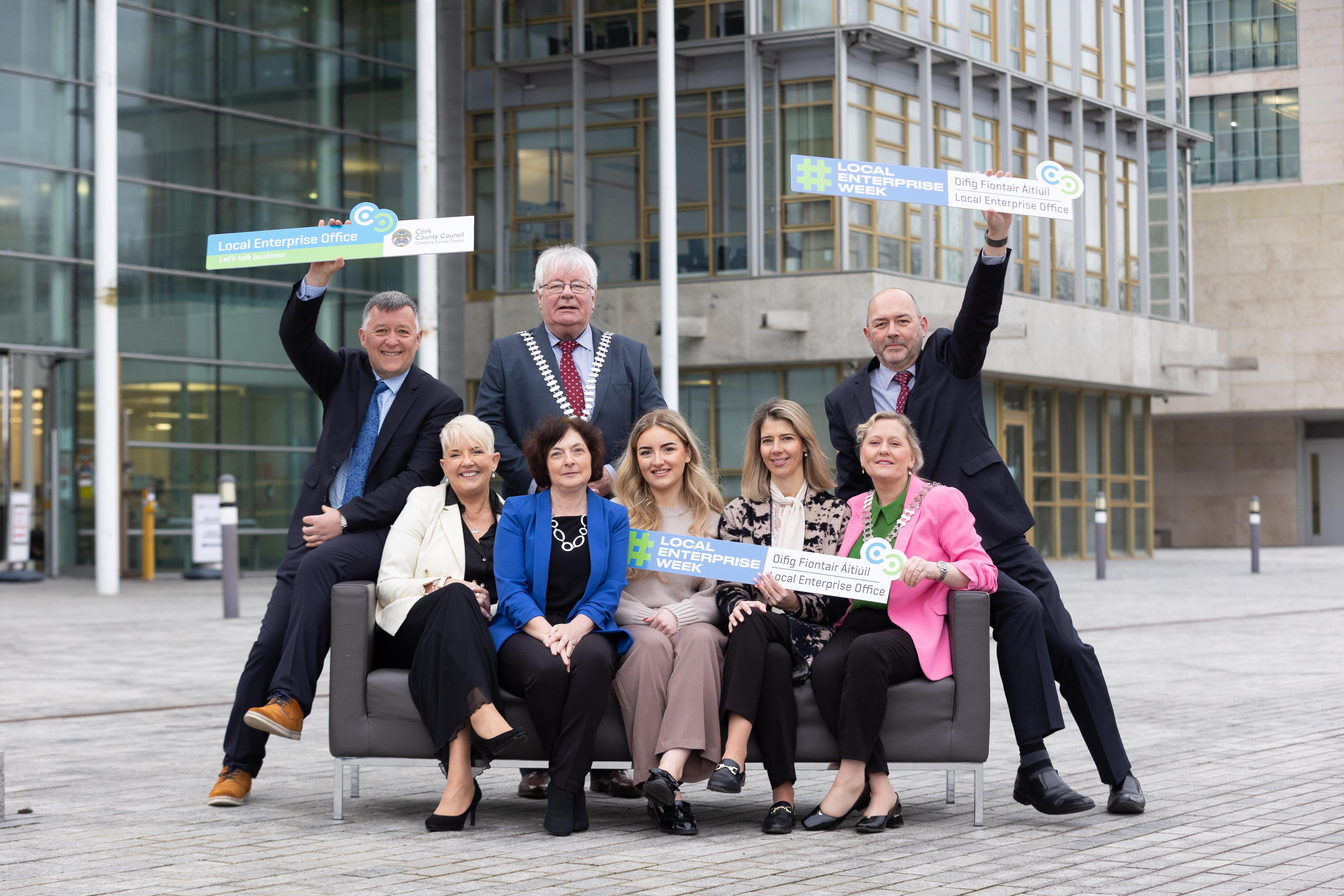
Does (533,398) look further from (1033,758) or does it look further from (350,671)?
(1033,758)

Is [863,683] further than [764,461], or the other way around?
[764,461]

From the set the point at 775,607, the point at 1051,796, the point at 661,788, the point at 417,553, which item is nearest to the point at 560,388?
the point at 417,553

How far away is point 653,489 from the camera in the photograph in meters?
5.75

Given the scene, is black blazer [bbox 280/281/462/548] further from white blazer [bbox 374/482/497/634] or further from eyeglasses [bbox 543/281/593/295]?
eyeglasses [bbox 543/281/593/295]

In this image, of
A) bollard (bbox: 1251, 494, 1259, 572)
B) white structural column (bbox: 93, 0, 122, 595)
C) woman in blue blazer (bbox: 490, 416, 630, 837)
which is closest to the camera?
woman in blue blazer (bbox: 490, 416, 630, 837)

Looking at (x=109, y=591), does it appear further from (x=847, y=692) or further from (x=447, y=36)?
(x=847, y=692)

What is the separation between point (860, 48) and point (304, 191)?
8.64 m

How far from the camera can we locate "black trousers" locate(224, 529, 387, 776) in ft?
18.2

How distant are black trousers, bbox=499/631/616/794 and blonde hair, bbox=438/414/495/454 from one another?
84cm

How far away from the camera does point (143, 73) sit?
21.6 metres

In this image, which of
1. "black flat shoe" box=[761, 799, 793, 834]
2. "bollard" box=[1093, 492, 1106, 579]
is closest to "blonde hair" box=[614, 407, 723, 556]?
"black flat shoe" box=[761, 799, 793, 834]

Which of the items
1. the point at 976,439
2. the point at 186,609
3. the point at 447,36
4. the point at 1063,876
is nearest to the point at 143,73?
the point at 447,36

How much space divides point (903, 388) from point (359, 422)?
2070mm

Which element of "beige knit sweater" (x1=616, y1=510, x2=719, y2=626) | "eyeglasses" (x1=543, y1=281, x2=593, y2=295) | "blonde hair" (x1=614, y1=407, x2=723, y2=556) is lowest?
"beige knit sweater" (x1=616, y1=510, x2=719, y2=626)
